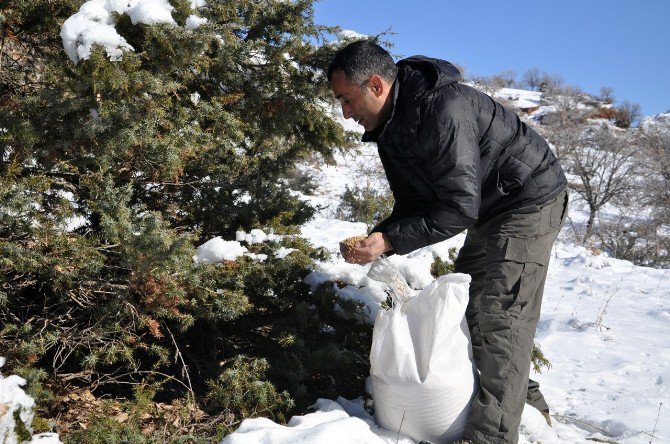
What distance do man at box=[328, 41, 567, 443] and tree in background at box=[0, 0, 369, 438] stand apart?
740 mm

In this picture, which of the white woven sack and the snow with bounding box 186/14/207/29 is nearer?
the white woven sack

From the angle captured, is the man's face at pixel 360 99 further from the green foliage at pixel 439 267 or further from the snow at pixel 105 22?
the green foliage at pixel 439 267

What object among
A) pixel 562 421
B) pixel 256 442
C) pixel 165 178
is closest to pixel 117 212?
pixel 165 178

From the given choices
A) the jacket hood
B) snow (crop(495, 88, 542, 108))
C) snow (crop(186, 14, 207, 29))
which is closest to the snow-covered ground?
snow (crop(186, 14, 207, 29))

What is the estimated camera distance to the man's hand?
218cm

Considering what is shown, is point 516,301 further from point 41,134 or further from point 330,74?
point 41,134

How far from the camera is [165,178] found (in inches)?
110

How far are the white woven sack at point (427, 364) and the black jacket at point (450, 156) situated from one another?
275 millimetres

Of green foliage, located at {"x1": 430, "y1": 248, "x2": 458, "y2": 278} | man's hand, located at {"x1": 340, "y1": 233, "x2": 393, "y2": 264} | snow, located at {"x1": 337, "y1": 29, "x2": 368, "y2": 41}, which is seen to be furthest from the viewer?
green foliage, located at {"x1": 430, "y1": 248, "x2": 458, "y2": 278}

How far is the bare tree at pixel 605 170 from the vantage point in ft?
62.3

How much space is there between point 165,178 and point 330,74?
1.12 metres

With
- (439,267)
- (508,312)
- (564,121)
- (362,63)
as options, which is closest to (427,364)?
(508,312)

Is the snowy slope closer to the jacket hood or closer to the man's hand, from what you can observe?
the man's hand

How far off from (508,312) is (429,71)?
1136mm
